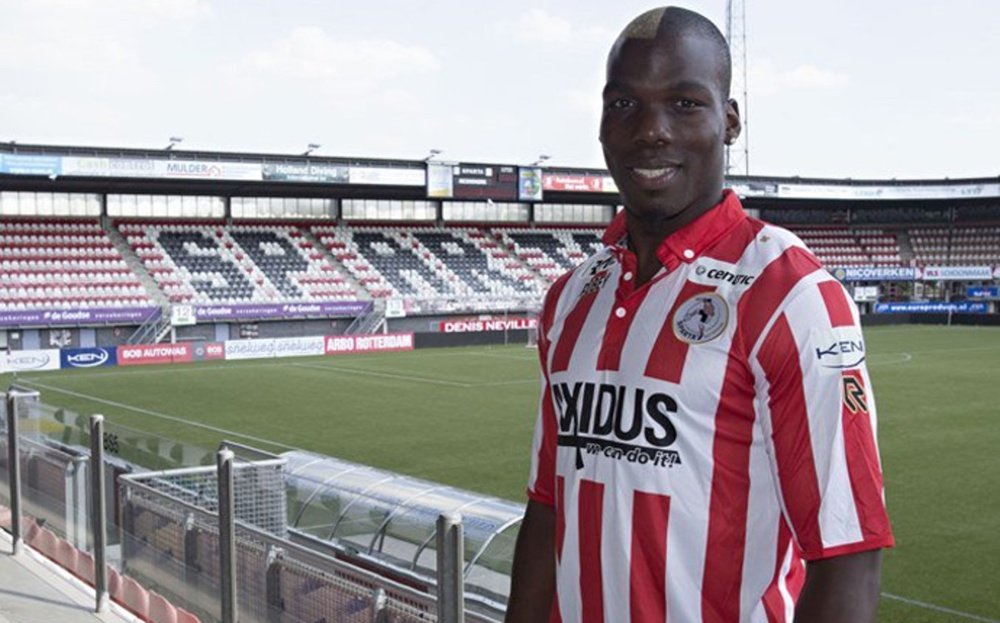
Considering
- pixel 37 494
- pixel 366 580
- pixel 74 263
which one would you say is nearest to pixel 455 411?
pixel 37 494

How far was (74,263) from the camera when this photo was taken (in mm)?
34594

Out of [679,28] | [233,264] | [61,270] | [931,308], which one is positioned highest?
[233,264]

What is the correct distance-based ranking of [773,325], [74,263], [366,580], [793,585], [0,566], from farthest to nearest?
[74,263]
[0,566]
[366,580]
[793,585]
[773,325]

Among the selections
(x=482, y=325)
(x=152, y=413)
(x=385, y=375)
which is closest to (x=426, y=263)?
(x=482, y=325)

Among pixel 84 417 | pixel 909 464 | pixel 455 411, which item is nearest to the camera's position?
pixel 84 417

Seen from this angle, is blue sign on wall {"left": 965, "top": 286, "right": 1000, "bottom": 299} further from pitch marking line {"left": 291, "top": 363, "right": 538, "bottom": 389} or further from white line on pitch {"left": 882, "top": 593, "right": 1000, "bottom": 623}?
white line on pitch {"left": 882, "top": 593, "right": 1000, "bottom": 623}

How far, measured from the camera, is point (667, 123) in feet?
5.36

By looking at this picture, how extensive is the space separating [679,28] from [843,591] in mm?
883

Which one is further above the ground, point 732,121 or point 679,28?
point 679,28

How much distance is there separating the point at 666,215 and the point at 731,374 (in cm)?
30

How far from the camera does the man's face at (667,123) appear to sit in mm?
1632

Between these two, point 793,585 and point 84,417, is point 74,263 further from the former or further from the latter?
point 793,585

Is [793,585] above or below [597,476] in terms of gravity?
below

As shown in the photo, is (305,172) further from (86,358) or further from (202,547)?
(202,547)
